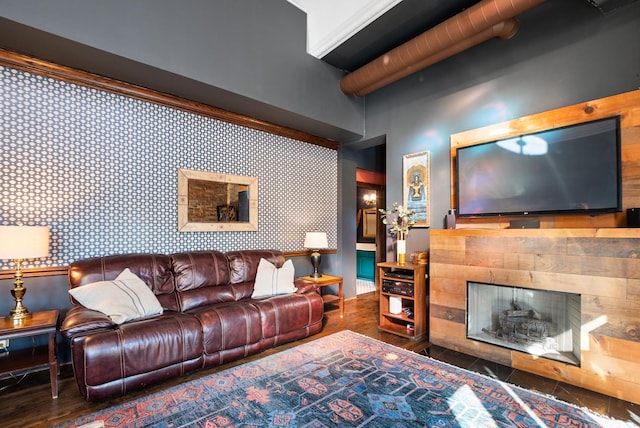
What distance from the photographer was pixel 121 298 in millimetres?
2549

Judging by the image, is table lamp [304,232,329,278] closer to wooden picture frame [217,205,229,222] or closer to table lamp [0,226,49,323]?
wooden picture frame [217,205,229,222]

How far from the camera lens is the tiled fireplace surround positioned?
7.09ft

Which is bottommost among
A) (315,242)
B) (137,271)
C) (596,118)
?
(137,271)

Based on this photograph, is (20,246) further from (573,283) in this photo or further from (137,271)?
(573,283)

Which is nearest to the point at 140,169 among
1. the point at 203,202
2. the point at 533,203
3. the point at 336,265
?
the point at 203,202

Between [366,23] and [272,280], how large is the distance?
10.1 feet

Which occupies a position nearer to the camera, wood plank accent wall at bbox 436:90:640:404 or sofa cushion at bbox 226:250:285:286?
wood plank accent wall at bbox 436:90:640:404

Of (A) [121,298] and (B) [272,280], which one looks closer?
(A) [121,298]

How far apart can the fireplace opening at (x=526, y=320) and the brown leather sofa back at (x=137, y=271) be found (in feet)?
9.93

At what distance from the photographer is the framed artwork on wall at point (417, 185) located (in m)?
3.86

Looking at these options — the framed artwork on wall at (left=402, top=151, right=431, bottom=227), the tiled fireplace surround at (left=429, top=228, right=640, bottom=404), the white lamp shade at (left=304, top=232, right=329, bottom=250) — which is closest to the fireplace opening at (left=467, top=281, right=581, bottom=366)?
the tiled fireplace surround at (left=429, top=228, right=640, bottom=404)

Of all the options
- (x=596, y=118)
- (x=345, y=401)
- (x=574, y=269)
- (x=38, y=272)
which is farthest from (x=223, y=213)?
(x=596, y=118)

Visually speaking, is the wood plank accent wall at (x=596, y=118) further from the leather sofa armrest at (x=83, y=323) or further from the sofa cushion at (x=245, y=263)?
the leather sofa armrest at (x=83, y=323)

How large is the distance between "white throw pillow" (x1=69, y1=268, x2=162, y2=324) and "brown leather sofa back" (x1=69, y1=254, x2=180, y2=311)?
0.29ft
